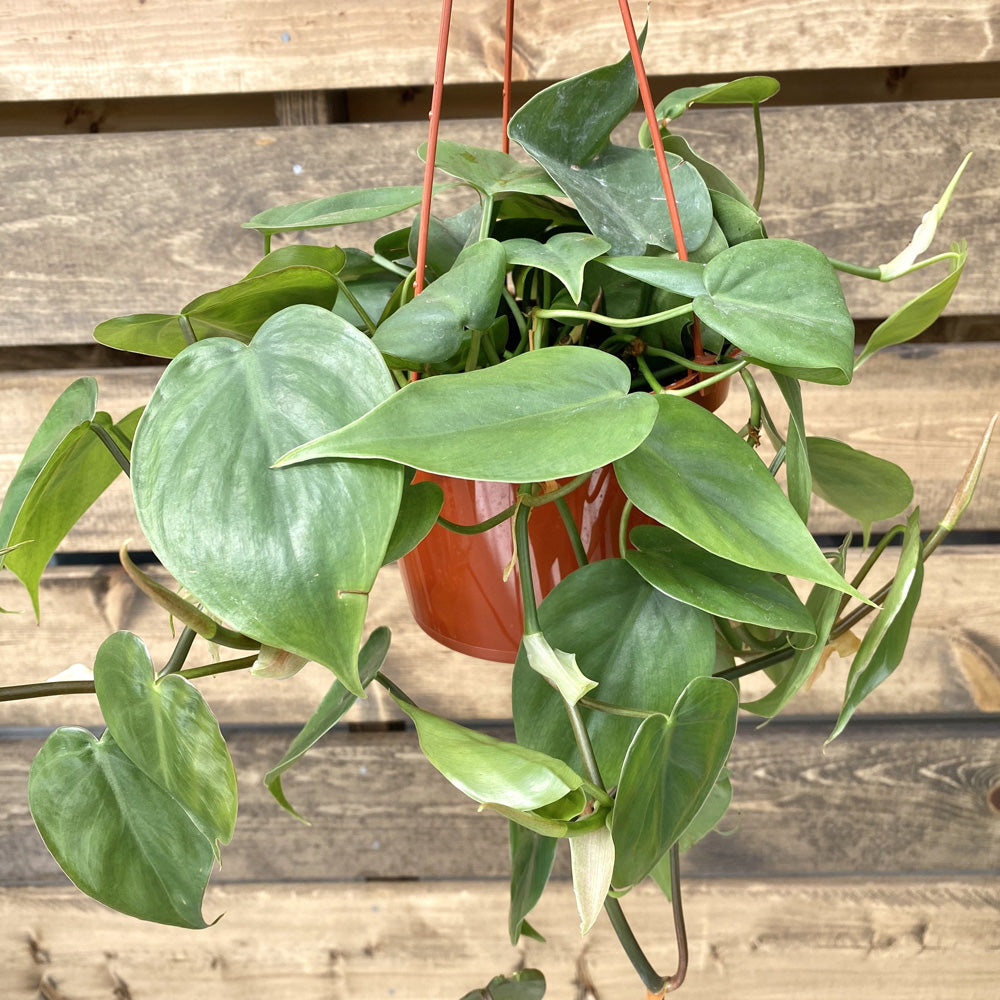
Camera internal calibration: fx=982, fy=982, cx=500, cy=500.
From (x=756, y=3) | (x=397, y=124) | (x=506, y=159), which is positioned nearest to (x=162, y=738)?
(x=506, y=159)

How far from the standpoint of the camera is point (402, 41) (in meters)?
0.89

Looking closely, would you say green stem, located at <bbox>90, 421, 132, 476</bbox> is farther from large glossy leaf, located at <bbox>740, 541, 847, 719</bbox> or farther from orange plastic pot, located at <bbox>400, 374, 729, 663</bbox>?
large glossy leaf, located at <bbox>740, 541, 847, 719</bbox>

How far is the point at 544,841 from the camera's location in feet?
1.79

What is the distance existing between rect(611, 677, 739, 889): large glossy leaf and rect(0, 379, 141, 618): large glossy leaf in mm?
259

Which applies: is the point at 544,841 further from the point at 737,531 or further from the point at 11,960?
the point at 11,960

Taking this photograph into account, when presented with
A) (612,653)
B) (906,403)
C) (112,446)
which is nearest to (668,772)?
(612,653)

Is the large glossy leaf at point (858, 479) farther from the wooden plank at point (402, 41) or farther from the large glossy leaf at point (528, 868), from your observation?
the wooden plank at point (402, 41)

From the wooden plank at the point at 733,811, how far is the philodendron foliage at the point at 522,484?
559 millimetres

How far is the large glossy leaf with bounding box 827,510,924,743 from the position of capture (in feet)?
1.31

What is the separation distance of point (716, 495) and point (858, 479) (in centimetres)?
20

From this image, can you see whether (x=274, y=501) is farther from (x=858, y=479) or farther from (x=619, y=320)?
(x=858, y=479)

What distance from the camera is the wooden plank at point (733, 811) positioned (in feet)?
3.43

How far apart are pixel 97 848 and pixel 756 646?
1.04ft

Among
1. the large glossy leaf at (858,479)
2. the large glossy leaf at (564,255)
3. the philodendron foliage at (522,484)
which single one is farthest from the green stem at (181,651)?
the large glossy leaf at (858,479)
